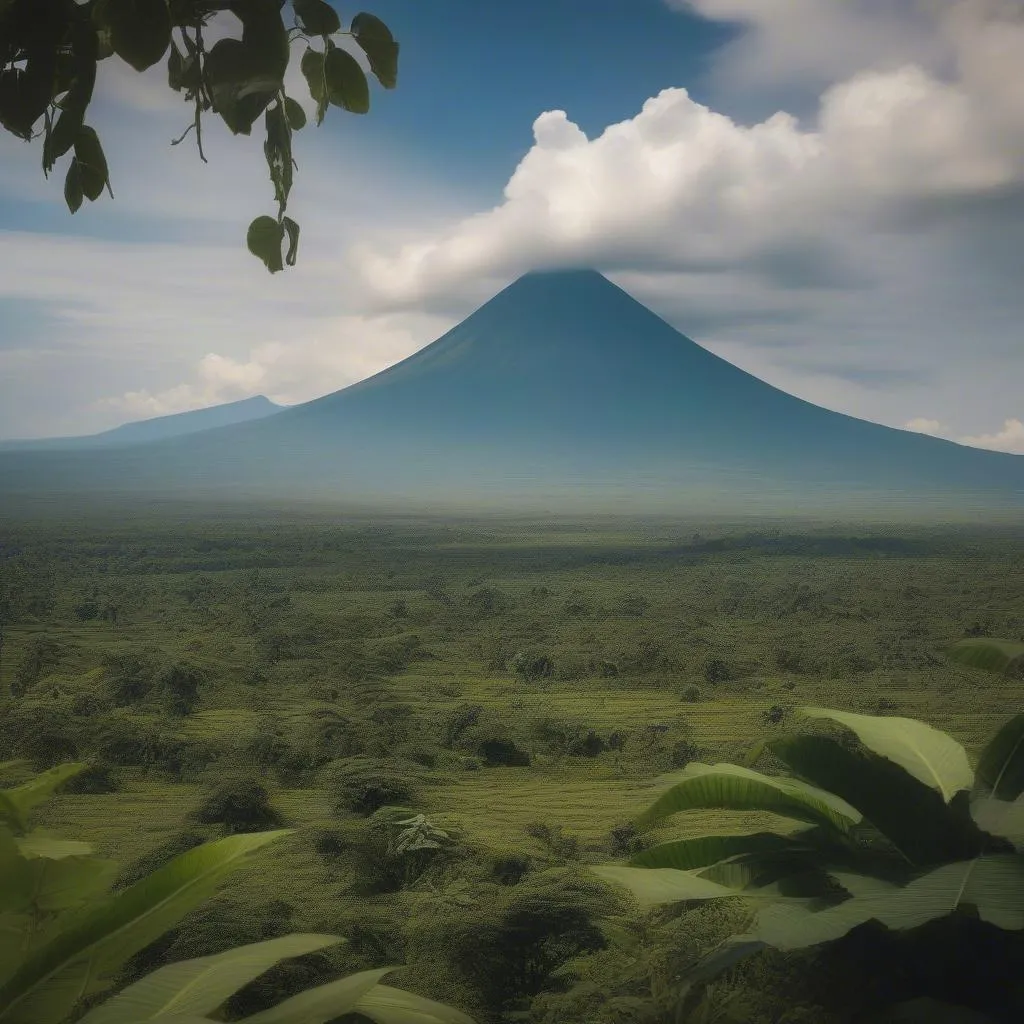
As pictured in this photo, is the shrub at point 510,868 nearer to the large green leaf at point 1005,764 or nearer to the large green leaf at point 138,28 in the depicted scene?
the large green leaf at point 1005,764

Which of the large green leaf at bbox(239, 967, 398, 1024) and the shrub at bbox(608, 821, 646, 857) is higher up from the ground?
the large green leaf at bbox(239, 967, 398, 1024)

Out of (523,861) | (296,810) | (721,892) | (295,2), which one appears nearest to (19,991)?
(721,892)

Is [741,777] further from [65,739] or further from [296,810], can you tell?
[65,739]

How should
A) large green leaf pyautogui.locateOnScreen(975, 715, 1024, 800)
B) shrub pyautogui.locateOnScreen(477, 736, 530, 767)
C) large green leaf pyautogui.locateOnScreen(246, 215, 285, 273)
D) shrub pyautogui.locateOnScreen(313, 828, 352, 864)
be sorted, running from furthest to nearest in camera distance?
shrub pyautogui.locateOnScreen(477, 736, 530, 767), shrub pyautogui.locateOnScreen(313, 828, 352, 864), large green leaf pyautogui.locateOnScreen(975, 715, 1024, 800), large green leaf pyautogui.locateOnScreen(246, 215, 285, 273)

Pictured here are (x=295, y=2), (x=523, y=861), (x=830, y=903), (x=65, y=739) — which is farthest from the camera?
(x=65, y=739)

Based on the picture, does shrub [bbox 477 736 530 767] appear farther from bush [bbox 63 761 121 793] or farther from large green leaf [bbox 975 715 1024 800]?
large green leaf [bbox 975 715 1024 800]

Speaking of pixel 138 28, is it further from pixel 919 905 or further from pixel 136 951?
pixel 919 905

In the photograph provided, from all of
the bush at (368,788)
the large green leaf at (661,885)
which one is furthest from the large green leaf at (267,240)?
the bush at (368,788)

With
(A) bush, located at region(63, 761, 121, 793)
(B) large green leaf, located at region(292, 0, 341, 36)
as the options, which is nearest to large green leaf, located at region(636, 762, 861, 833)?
(B) large green leaf, located at region(292, 0, 341, 36)
